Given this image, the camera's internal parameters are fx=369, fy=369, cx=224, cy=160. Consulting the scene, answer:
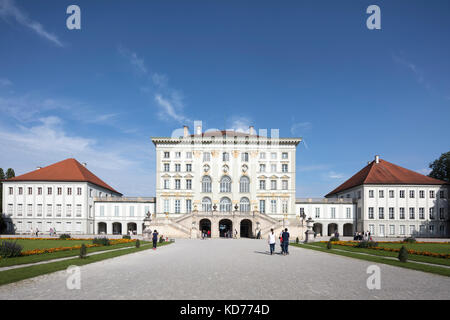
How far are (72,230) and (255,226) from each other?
2818cm

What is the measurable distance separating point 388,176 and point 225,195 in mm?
26256

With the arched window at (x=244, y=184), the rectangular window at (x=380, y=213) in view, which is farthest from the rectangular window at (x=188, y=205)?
the rectangular window at (x=380, y=213)

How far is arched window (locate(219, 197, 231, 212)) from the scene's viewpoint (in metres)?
58.2

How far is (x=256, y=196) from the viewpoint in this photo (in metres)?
58.3

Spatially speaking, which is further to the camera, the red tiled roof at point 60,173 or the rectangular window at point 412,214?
the red tiled roof at point 60,173

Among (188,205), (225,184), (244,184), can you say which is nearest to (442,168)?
(244,184)

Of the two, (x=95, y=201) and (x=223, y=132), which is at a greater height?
(x=223, y=132)

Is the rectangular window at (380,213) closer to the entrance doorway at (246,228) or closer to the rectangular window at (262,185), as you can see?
the rectangular window at (262,185)

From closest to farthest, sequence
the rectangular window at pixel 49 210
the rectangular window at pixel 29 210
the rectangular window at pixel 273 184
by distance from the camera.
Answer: the rectangular window at pixel 29 210 → the rectangular window at pixel 49 210 → the rectangular window at pixel 273 184

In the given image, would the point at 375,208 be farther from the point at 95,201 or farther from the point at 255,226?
the point at 95,201

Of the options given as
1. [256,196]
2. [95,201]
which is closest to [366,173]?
[256,196]

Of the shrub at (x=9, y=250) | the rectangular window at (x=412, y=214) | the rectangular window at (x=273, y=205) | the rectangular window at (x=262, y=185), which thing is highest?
the rectangular window at (x=262, y=185)

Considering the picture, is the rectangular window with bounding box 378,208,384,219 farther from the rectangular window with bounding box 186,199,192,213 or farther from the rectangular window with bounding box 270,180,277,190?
the rectangular window with bounding box 186,199,192,213

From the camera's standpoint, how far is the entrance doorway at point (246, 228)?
5469 cm
